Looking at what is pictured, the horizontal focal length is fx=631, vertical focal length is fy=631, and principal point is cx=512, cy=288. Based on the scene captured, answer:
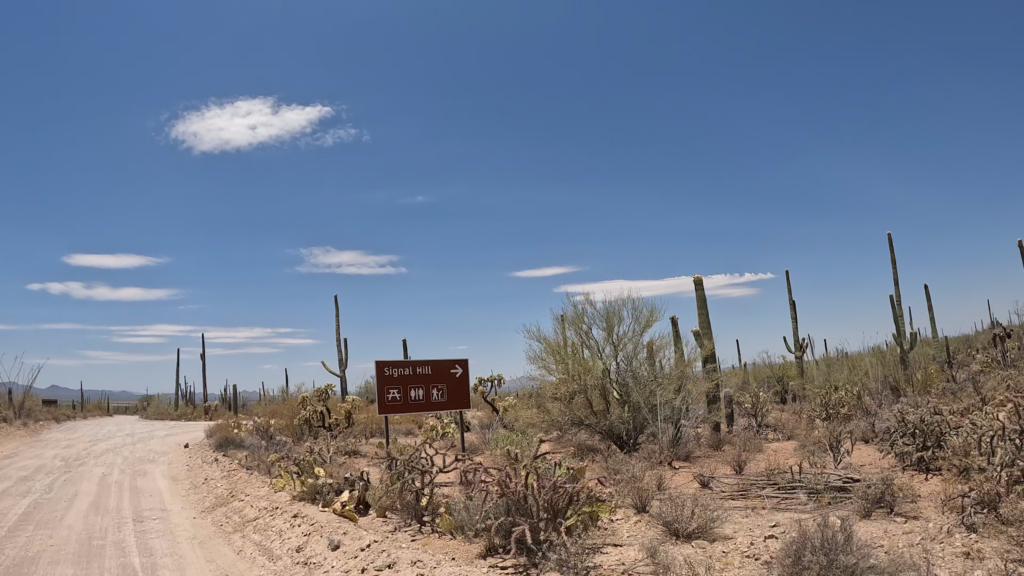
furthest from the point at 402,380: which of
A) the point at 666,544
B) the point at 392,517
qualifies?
the point at 666,544

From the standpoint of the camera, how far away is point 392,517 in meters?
7.88

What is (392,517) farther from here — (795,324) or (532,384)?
(795,324)

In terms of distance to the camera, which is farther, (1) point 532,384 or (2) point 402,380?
(1) point 532,384

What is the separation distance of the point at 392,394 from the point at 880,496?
25.8ft

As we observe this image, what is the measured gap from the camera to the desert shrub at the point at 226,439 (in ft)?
48.5

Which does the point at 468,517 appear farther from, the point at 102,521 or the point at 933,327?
the point at 933,327

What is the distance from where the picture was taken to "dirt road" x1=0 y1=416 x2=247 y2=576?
6887 millimetres

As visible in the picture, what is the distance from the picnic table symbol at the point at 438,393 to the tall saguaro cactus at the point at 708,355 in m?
5.92

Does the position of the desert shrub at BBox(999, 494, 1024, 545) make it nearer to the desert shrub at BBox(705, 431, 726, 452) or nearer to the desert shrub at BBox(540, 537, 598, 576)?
the desert shrub at BBox(540, 537, 598, 576)

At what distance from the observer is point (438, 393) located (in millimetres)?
12375

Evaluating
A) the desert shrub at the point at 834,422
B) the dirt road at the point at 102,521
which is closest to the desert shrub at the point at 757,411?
the desert shrub at the point at 834,422

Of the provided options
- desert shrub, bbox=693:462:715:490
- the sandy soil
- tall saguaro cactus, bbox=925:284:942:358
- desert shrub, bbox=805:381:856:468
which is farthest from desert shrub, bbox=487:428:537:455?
tall saguaro cactus, bbox=925:284:942:358

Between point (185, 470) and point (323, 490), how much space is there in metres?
6.31

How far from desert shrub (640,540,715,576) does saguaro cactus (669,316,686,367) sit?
8.65m
